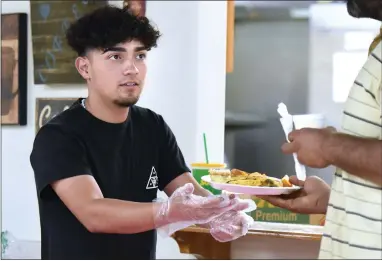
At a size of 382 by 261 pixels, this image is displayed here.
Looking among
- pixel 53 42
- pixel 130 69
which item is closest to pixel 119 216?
pixel 130 69

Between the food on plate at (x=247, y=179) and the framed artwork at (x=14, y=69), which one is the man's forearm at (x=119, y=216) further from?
the framed artwork at (x=14, y=69)

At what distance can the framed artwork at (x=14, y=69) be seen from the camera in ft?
8.35

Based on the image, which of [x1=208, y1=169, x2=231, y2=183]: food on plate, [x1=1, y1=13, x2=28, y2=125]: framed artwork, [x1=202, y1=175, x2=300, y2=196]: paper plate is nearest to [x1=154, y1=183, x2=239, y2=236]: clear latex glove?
[x1=202, y1=175, x2=300, y2=196]: paper plate

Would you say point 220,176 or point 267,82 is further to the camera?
point 267,82

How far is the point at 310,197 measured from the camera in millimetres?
1174

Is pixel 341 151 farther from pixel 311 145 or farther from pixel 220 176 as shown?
pixel 220 176

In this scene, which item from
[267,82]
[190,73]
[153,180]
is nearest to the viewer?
[153,180]

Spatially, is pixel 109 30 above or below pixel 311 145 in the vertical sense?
above

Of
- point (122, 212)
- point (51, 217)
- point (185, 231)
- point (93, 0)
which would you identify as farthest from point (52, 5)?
point (122, 212)

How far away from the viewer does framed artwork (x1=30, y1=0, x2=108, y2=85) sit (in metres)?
2.47

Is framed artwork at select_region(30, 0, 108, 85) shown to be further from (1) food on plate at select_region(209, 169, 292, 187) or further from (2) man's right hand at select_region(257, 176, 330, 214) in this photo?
(2) man's right hand at select_region(257, 176, 330, 214)

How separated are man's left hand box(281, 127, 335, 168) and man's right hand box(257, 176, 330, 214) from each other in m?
0.30

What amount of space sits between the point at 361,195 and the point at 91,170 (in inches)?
26.7

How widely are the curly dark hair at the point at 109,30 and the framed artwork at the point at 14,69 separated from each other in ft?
4.00
